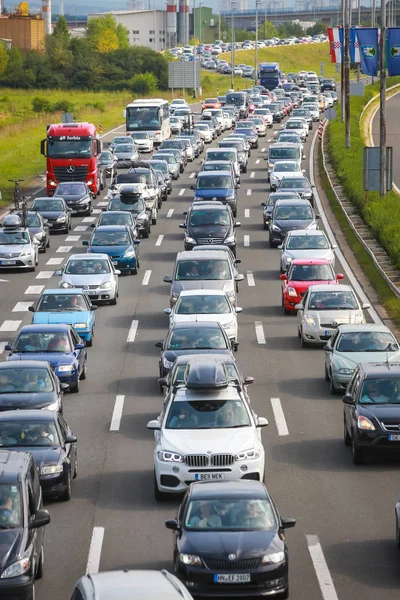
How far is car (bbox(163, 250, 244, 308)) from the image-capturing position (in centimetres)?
3619

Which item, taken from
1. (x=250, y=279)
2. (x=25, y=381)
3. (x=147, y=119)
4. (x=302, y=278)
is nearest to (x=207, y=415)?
(x=25, y=381)

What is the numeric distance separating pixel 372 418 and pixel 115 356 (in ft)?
38.6

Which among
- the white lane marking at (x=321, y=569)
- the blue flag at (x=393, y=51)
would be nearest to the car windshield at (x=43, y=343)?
the white lane marking at (x=321, y=569)

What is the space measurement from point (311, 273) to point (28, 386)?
14.4m

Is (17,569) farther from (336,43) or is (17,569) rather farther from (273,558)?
(336,43)

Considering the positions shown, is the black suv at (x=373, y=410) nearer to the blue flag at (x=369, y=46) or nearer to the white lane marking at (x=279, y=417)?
the white lane marking at (x=279, y=417)

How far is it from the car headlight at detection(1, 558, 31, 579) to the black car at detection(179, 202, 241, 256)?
99.2 feet

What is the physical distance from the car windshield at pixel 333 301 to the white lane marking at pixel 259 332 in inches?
70.1

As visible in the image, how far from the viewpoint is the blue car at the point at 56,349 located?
28.5 m

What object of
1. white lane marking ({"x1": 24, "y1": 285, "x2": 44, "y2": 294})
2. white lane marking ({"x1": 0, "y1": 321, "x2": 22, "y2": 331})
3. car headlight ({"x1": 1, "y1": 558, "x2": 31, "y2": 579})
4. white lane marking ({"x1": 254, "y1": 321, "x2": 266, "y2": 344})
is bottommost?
white lane marking ({"x1": 0, "y1": 321, "x2": 22, "y2": 331})

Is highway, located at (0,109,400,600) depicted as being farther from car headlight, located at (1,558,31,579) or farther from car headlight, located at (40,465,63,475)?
car headlight, located at (1,558,31,579)

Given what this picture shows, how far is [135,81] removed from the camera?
14888cm

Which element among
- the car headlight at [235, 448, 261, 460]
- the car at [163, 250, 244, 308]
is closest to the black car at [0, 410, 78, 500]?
the car headlight at [235, 448, 261, 460]

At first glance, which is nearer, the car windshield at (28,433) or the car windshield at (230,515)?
the car windshield at (230,515)
